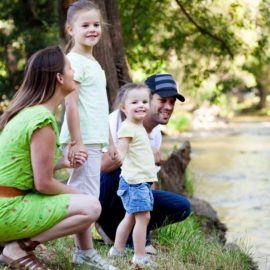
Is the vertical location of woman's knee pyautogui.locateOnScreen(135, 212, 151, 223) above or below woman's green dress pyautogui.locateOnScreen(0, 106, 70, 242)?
below

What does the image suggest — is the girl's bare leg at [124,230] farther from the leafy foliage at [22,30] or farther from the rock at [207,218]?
the leafy foliage at [22,30]

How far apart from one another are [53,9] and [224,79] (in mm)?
3512

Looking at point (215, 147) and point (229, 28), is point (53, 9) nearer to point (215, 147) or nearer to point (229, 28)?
point (229, 28)

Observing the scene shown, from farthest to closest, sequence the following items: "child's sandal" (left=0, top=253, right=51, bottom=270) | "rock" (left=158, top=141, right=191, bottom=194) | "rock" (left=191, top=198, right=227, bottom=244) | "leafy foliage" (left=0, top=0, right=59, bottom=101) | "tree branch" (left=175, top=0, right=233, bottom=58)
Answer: "leafy foliage" (left=0, top=0, right=59, bottom=101)
"tree branch" (left=175, top=0, right=233, bottom=58)
"rock" (left=158, top=141, right=191, bottom=194)
"rock" (left=191, top=198, right=227, bottom=244)
"child's sandal" (left=0, top=253, right=51, bottom=270)

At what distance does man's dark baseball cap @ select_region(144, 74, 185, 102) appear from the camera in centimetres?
452

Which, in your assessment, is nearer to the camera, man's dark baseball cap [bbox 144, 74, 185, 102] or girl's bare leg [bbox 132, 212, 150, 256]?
girl's bare leg [bbox 132, 212, 150, 256]

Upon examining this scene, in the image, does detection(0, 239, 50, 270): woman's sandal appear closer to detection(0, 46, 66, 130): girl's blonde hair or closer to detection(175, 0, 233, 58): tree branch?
detection(0, 46, 66, 130): girl's blonde hair

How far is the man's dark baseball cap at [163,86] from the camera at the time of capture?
4520mm

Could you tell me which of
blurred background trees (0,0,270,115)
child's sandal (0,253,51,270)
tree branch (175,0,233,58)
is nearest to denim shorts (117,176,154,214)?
child's sandal (0,253,51,270)

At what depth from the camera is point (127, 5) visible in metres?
8.90

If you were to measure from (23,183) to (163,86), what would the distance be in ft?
4.81

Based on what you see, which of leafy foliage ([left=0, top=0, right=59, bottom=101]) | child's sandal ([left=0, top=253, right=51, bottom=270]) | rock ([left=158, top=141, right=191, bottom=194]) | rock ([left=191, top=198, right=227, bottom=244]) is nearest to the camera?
child's sandal ([left=0, top=253, right=51, bottom=270])

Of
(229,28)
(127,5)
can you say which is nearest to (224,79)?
(229,28)

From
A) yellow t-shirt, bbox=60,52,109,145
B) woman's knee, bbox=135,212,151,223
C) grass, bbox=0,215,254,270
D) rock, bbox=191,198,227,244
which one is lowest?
rock, bbox=191,198,227,244
